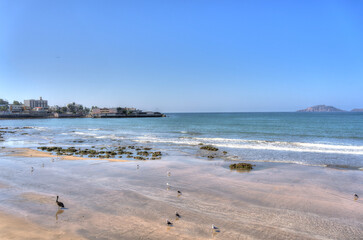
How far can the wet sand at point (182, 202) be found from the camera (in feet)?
30.4

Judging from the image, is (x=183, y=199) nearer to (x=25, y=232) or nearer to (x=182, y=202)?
(x=182, y=202)

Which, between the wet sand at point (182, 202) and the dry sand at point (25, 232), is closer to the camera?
the dry sand at point (25, 232)

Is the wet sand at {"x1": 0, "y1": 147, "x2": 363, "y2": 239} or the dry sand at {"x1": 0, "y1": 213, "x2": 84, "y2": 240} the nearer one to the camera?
the dry sand at {"x1": 0, "y1": 213, "x2": 84, "y2": 240}

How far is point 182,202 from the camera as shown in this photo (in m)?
12.1

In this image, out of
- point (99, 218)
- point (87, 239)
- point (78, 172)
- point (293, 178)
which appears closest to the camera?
point (87, 239)

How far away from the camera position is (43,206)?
1147 centimetres

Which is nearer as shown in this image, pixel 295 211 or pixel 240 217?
pixel 240 217

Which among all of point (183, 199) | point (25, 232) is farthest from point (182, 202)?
point (25, 232)

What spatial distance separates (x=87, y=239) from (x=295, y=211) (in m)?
8.96

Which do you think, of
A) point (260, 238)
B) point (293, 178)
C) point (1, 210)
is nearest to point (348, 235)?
point (260, 238)

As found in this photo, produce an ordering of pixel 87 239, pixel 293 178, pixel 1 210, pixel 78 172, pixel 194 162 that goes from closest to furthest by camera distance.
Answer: pixel 87 239
pixel 1 210
pixel 293 178
pixel 78 172
pixel 194 162

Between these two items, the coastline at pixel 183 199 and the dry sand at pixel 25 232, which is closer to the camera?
the dry sand at pixel 25 232

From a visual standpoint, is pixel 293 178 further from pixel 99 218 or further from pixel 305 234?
pixel 99 218

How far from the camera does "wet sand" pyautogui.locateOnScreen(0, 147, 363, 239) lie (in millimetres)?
9266
